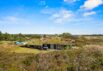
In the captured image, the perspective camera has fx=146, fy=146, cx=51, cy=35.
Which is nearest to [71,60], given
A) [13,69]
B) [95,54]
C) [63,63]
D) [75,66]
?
[63,63]

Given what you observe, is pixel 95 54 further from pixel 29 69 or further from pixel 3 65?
pixel 3 65

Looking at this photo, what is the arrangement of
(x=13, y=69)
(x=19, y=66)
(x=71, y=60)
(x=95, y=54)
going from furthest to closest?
(x=95, y=54) → (x=71, y=60) → (x=19, y=66) → (x=13, y=69)

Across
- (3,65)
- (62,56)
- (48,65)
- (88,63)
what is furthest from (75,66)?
(3,65)

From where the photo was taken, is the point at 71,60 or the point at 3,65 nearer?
the point at 3,65

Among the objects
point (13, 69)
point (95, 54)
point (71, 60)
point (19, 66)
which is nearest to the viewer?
point (13, 69)

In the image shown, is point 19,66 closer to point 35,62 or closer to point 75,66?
point 35,62

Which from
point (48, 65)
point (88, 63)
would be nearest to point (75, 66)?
point (88, 63)

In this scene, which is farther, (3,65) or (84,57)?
(84,57)

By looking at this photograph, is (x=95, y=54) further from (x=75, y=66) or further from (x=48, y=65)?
(x=48, y=65)
